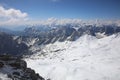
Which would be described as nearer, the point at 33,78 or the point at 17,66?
the point at 33,78

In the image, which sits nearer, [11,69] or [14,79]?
[14,79]

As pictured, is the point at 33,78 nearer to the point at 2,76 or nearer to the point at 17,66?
the point at 17,66

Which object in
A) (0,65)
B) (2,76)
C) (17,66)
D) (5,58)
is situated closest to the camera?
(2,76)

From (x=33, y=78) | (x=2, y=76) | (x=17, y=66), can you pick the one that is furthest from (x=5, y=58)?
(x=2, y=76)

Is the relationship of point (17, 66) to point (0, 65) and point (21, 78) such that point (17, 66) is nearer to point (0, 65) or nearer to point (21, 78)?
point (0, 65)

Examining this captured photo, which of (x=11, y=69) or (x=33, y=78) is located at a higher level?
(x=11, y=69)

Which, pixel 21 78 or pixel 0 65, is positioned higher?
pixel 0 65

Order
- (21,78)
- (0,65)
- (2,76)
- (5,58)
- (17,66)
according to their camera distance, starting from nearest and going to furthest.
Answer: (2,76), (21,78), (0,65), (17,66), (5,58)

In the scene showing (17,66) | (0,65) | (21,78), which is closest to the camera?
(21,78)

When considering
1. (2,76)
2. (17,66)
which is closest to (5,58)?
(17,66)

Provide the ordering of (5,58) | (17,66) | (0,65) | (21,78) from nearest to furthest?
(21,78), (0,65), (17,66), (5,58)
